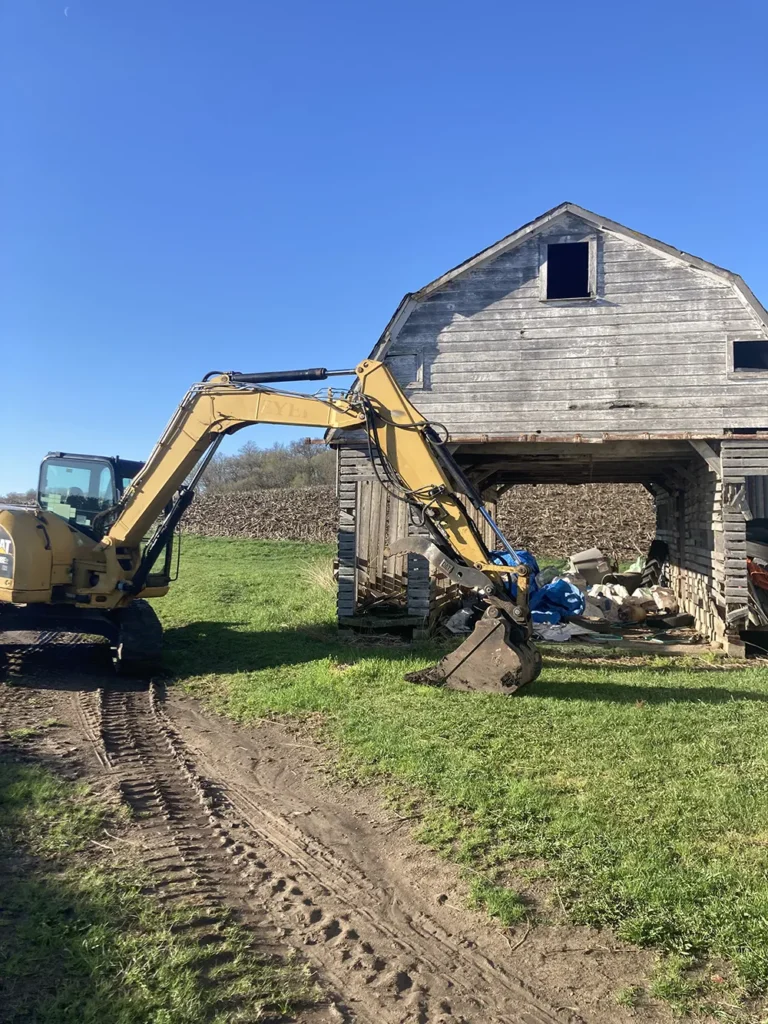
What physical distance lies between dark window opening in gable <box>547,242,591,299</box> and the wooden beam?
308 cm

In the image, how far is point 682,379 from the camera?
39.1 ft

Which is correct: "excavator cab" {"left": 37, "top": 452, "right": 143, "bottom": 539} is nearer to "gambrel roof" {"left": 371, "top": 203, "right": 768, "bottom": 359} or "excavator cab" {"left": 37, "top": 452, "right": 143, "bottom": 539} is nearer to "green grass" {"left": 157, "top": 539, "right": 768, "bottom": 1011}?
"green grass" {"left": 157, "top": 539, "right": 768, "bottom": 1011}

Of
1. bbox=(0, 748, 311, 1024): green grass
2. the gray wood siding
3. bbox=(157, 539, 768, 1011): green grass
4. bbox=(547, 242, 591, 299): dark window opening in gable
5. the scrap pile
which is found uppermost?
bbox=(547, 242, 591, 299): dark window opening in gable

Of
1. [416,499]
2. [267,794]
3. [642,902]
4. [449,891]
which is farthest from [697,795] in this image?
[416,499]

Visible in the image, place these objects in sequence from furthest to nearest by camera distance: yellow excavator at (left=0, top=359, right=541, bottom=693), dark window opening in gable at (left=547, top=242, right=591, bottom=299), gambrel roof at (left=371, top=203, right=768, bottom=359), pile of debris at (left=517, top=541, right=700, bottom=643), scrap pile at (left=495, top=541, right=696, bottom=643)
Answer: pile of debris at (left=517, top=541, right=700, bottom=643) → scrap pile at (left=495, top=541, right=696, bottom=643) → dark window opening in gable at (left=547, top=242, right=591, bottom=299) → gambrel roof at (left=371, top=203, right=768, bottom=359) → yellow excavator at (left=0, top=359, right=541, bottom=693)

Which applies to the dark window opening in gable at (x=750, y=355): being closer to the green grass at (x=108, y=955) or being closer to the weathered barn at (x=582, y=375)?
the weathered barn at (x=582, y=375)

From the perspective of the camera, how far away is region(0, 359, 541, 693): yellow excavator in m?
7.88

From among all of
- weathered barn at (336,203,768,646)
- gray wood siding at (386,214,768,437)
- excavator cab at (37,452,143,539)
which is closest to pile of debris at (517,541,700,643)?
weathered barn at (336,203,768,646)

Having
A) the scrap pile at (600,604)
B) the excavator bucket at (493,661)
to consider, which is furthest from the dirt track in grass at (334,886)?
the scrap pile at (600,604)

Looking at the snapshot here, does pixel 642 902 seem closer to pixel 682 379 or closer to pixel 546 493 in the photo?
pixel 682 379

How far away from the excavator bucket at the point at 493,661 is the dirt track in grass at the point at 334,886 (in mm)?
1944

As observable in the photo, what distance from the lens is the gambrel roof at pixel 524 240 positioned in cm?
1175

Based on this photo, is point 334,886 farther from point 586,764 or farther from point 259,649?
point 259,649

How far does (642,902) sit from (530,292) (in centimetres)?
1044
